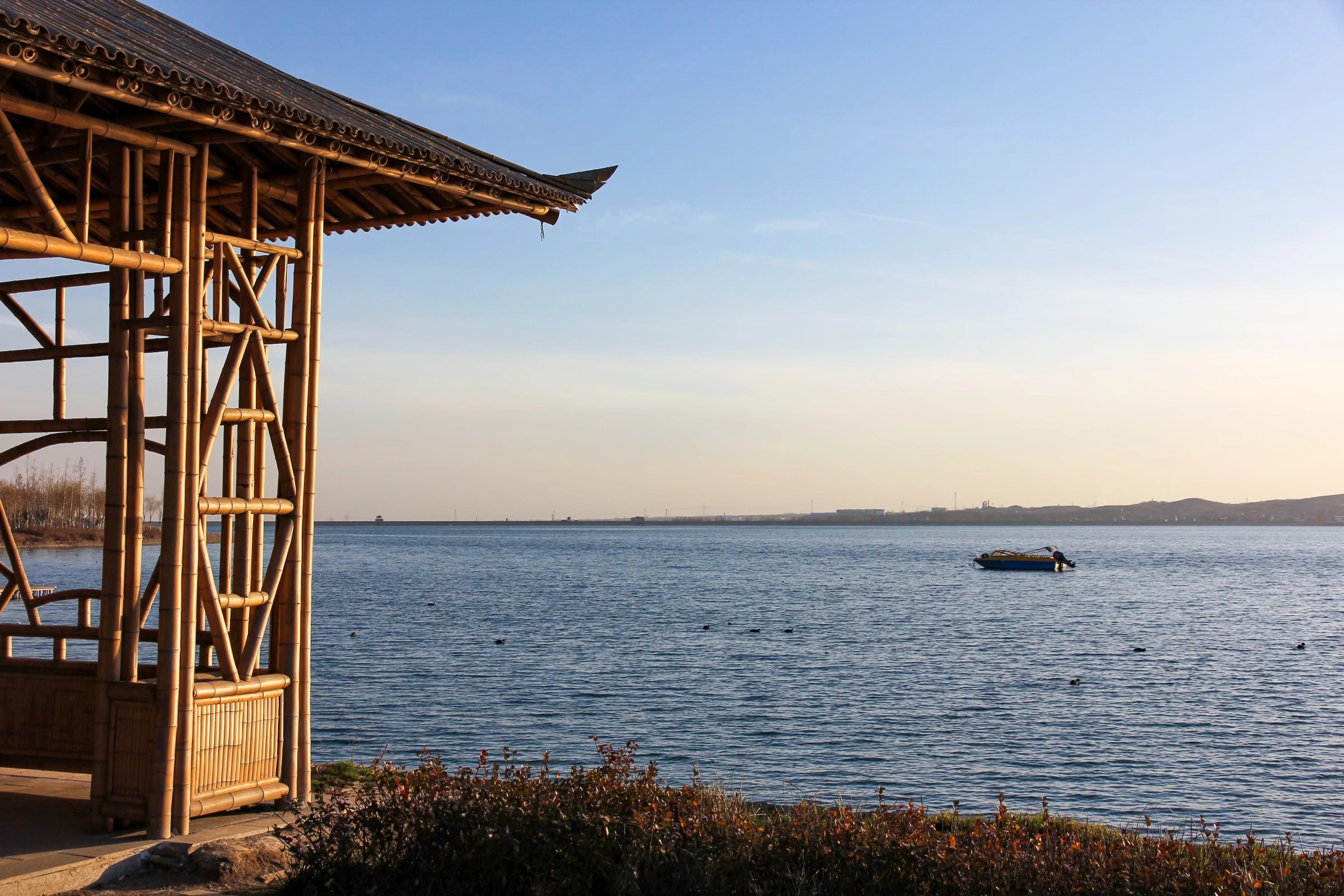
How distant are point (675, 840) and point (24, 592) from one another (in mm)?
Result: 6343

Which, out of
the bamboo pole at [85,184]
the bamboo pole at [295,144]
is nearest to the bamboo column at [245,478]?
the bamboo pole at [295,144]

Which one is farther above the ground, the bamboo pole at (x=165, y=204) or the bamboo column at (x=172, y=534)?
the bamboo pole at (x=165, y=204)

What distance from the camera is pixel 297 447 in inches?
362

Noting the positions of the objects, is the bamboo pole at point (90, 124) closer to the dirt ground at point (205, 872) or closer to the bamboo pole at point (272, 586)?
the bamboo pole at point (272, 586)

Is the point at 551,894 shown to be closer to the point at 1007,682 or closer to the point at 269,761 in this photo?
the point at 269,761

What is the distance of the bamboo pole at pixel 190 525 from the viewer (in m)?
8.03

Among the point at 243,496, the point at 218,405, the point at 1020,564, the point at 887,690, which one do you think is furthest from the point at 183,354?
the point at 1020,564

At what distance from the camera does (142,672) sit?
9062 millimetres

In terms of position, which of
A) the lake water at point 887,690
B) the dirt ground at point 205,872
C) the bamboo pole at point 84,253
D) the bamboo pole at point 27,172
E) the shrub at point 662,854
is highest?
the bamboo pole at point 27,172

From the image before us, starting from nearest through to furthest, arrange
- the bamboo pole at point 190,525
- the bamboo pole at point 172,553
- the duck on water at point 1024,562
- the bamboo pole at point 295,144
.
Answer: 1. the bamboo pole at point 295,144
2. the bamboo pole at point 172,553
3. the bamboo pole at point 190,525
4. the duck on water at point 1024,562

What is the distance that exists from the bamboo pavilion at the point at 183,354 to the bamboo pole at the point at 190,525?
17mm

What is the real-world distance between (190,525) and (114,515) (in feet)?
2.01

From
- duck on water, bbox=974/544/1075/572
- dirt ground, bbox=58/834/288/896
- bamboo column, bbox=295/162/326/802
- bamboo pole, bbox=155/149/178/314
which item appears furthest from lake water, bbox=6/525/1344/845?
duck on water, bbox=974/544/1075/572

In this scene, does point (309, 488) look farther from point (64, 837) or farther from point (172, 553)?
point (64, 837)
